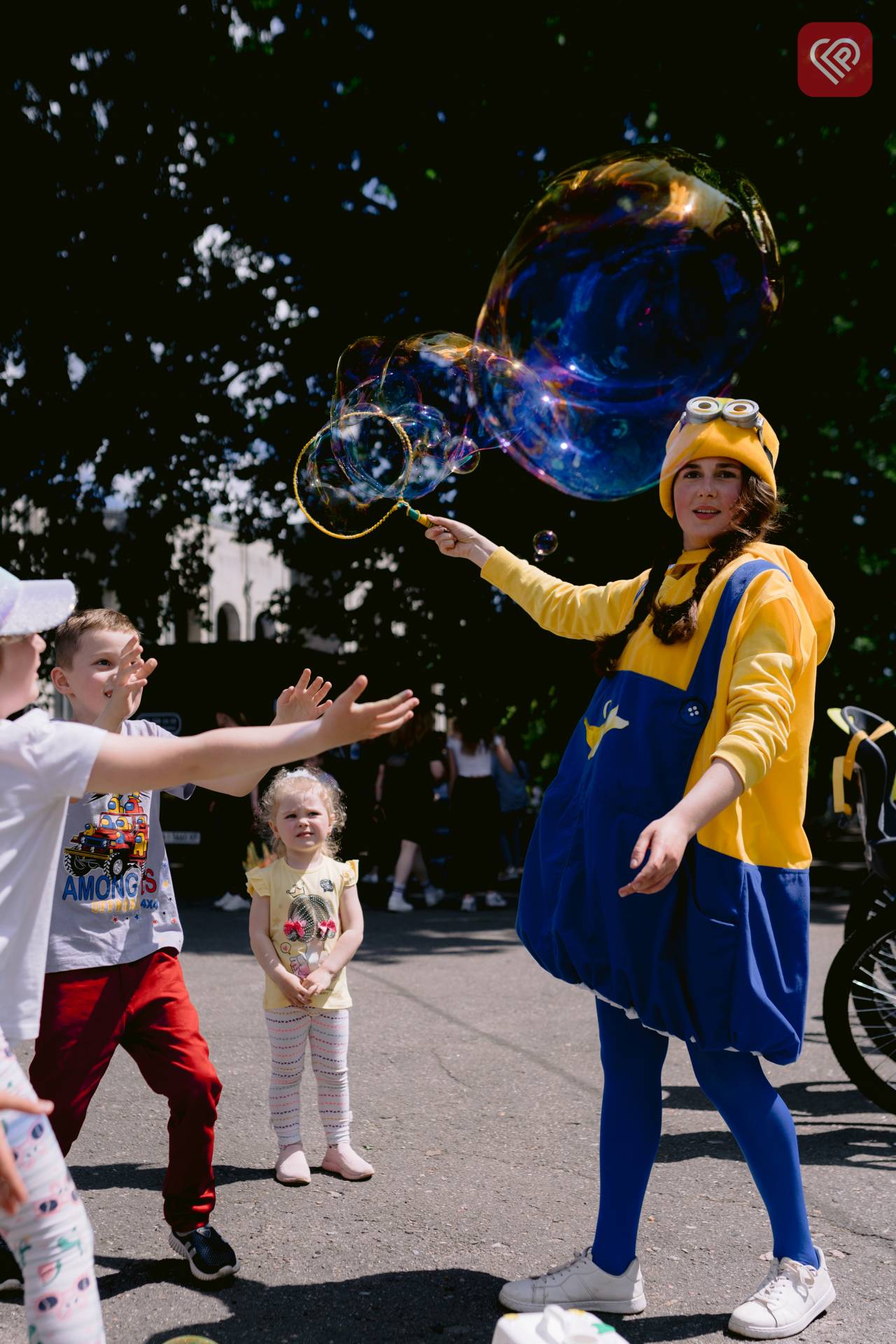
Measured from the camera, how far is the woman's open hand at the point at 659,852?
89.5 inches

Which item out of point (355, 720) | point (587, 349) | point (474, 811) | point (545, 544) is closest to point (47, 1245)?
point (355, 720)

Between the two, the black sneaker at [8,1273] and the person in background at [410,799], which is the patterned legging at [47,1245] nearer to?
the black sneaker at [8,1273]

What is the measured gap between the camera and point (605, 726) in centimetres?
274

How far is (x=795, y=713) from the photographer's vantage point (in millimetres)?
2639

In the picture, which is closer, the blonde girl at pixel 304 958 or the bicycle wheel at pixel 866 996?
the blonde girl at pixel 304 958

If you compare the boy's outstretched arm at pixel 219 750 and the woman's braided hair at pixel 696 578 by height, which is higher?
the woman's braided hair at pixel 696 578

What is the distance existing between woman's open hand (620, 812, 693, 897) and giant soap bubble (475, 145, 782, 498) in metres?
2.26

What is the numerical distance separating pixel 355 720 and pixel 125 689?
3.45ft

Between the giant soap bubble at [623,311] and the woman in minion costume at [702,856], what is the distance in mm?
1660

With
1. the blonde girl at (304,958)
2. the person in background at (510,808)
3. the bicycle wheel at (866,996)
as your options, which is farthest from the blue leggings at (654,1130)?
the person in background at (510,808)

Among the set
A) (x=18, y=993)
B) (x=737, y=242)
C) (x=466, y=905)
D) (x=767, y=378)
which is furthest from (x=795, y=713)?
(x=767, y=378)

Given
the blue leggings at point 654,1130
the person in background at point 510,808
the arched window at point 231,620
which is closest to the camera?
the blue leggings at point 654,1130

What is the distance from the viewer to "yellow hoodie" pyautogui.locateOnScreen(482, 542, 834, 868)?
2.48m

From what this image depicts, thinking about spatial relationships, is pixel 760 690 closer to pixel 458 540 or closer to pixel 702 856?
pixel 702 856
